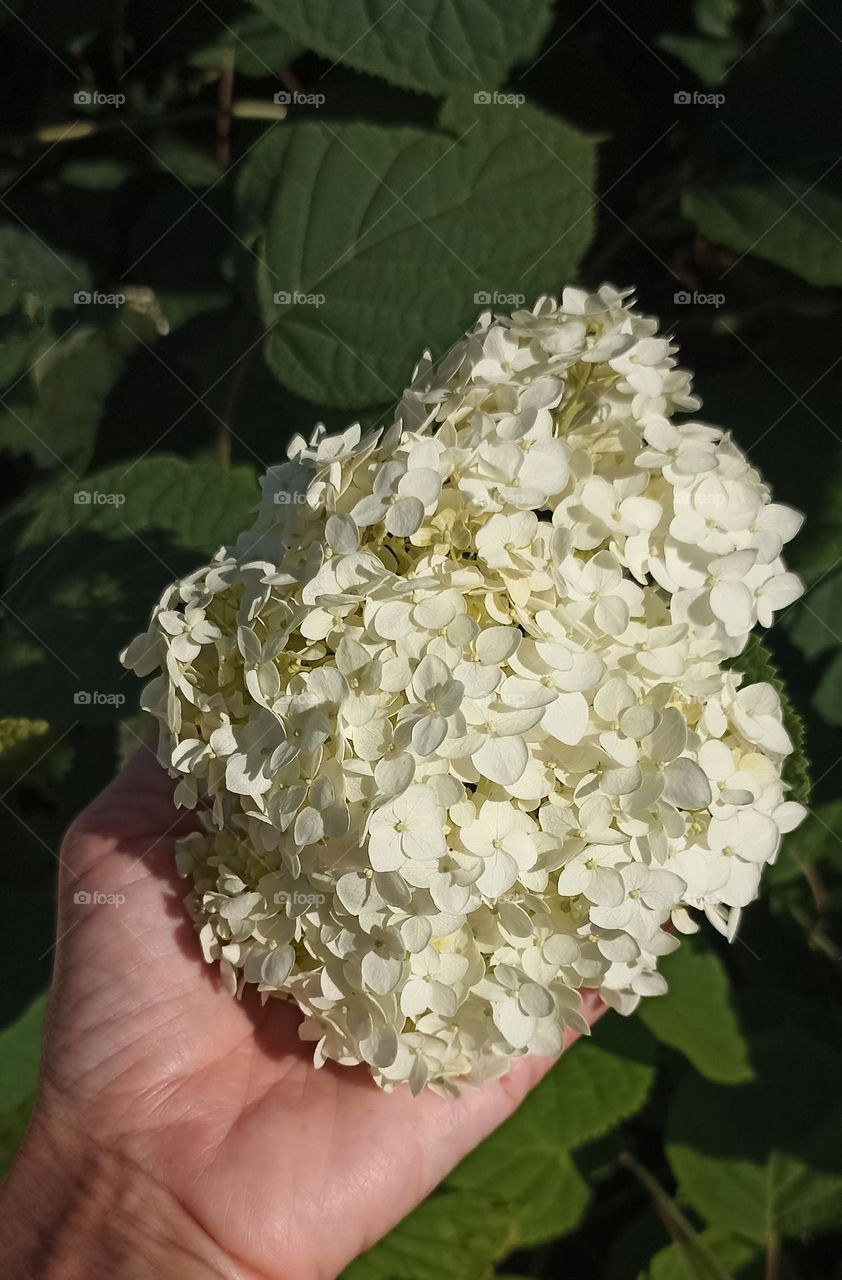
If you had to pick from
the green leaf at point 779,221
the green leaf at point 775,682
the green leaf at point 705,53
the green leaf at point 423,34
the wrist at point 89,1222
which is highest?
the green leaf at point 705,53

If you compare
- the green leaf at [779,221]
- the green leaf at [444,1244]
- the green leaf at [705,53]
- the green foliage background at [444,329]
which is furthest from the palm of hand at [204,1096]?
the green leaf at [705,53]

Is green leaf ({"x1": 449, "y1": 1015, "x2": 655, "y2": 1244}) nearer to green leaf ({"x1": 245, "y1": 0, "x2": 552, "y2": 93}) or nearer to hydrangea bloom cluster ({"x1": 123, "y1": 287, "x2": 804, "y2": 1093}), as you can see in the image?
hydrangea bloom cluster ({"x1": 123, "y1": 287, "x2": 804, "y2": 1093})

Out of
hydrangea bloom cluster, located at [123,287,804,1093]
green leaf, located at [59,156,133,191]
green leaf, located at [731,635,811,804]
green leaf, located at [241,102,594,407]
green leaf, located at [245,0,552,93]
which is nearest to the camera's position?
hydrangea bloom cluster, located at [123,287,804,1093]

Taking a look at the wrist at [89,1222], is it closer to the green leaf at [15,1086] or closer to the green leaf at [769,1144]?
the green leaf at [15,1086]

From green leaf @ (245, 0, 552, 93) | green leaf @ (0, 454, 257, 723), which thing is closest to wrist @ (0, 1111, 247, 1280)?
green leaf @ (0, 454, 257, 723)

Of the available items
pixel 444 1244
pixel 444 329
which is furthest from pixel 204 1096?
pixel 444 329

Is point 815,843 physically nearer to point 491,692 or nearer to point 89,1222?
point 491,692
